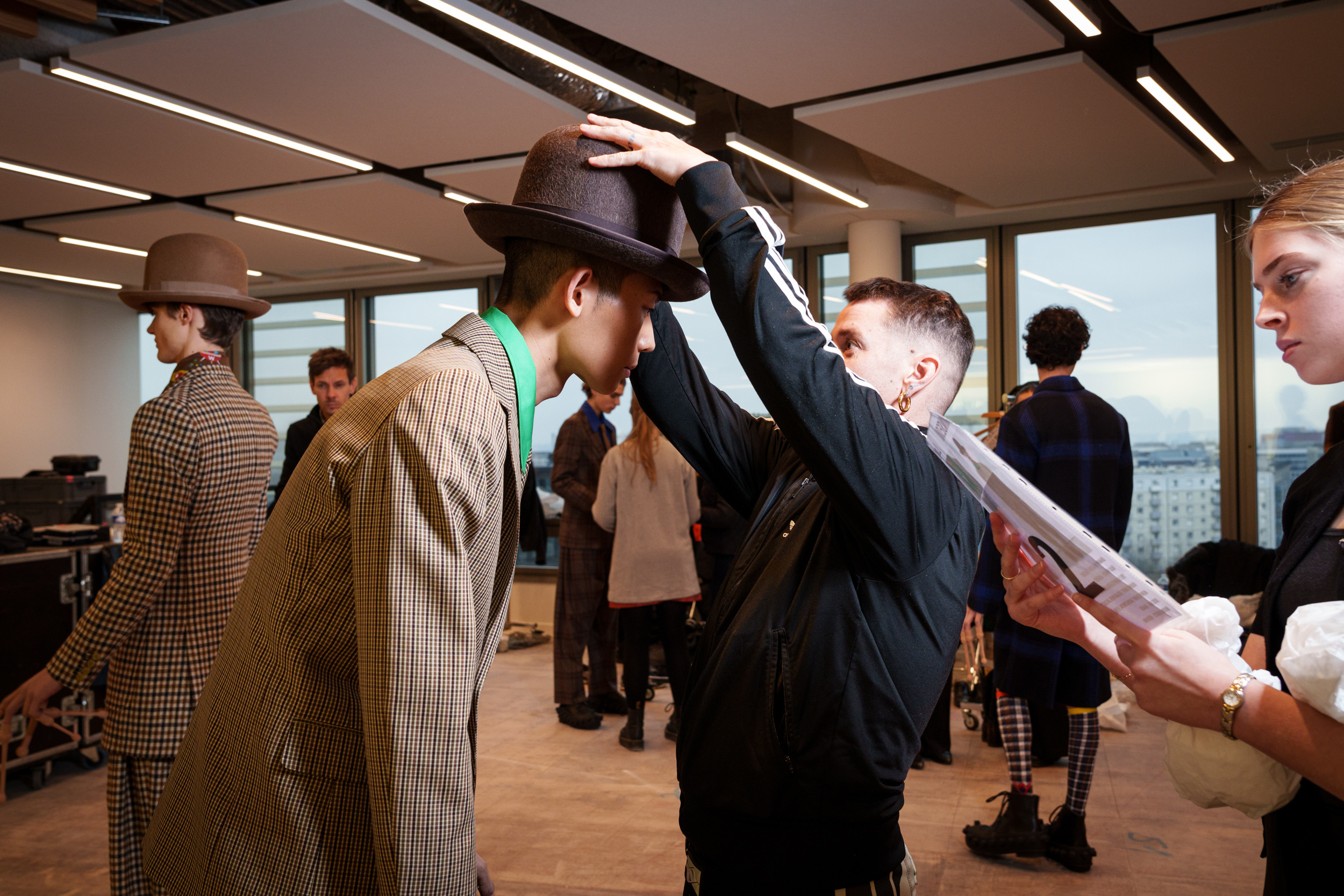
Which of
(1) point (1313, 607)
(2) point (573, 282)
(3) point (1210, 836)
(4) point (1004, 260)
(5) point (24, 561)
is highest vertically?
(4) point (1004, 260)

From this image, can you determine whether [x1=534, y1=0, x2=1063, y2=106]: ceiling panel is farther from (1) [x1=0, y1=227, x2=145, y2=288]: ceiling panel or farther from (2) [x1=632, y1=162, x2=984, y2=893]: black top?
(1) [x1=0, y1=227, x2=145, y2=288]: ceiling panel

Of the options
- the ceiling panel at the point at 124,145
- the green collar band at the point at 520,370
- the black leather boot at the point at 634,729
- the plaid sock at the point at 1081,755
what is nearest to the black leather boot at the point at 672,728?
the black leather boot at the point at 634,729

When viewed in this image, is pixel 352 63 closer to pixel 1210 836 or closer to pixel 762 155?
pixel 762 155

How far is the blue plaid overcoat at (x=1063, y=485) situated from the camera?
3020 mm

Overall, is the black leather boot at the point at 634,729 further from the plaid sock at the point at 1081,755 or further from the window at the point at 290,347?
the window at the point at 290,347

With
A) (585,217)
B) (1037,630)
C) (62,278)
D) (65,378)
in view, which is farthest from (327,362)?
(65,378)

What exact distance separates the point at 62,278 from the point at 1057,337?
26.5 ft

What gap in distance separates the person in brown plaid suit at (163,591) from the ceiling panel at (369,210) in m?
3.54

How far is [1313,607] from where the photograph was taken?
905 millimetres

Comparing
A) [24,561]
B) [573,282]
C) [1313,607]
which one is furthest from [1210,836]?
[24,561]

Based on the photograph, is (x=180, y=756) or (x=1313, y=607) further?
(x=180, y=756)

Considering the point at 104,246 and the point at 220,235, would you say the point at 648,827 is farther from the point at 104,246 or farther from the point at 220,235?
the point at 104,246

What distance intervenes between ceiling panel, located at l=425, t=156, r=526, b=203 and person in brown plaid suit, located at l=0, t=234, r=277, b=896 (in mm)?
3068

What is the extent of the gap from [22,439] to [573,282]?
898 centimetres
